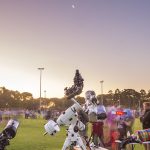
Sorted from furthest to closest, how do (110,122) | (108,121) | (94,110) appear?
→ (108,121)
(110,122)
(94,110)

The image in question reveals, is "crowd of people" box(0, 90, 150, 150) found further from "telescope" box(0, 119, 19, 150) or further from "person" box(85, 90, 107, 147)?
"telescope" box(0, 119, 19, 150)

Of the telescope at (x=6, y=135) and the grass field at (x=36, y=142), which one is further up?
the telescope at (x=6, y=135)

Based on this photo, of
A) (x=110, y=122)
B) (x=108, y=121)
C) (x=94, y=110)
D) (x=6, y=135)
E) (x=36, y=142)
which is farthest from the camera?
(x=36, y=142)

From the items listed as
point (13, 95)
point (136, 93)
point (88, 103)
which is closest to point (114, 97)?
point (136, 93)

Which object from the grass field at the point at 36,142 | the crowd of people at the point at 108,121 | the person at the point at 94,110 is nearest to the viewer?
the person at the point at 94,110

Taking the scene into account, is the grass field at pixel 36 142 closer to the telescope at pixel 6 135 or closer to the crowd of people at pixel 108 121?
the crowd of people at pixel 108 121

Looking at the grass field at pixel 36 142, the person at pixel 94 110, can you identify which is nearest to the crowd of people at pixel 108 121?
the person at pixel 94 110

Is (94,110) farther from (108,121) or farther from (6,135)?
(108,121)

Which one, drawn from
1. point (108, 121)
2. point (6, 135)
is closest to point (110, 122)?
point (108, 121)

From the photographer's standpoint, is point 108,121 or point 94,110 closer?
point 94,110

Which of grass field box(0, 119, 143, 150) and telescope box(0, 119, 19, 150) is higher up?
telescope box(0, 119, 19, 150)

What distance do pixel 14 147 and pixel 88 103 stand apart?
39.3 ft

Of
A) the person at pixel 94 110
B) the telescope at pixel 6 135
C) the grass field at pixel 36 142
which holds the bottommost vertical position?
the grass field at pixel 36 142

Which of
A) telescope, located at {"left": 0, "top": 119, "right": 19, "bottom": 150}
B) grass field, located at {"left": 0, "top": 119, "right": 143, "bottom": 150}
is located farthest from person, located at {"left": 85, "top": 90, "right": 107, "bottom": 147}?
grass field, located at {"left": 0, "top": 119, "right": 143, "bottom": 150}
